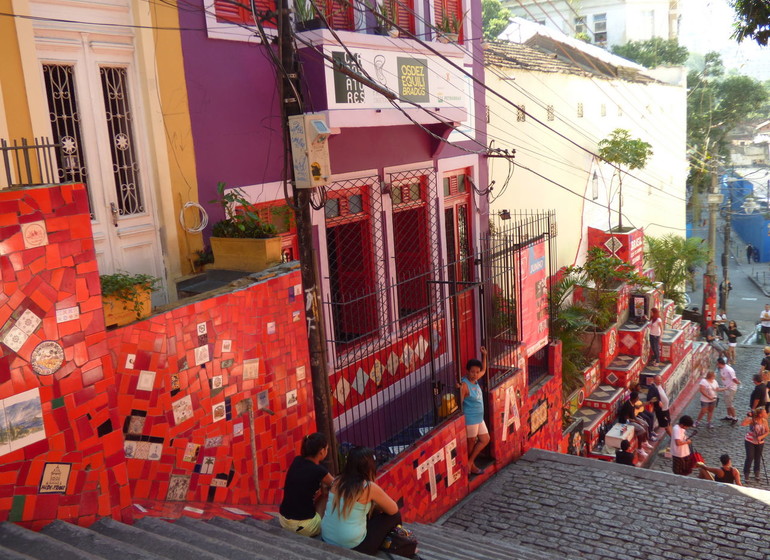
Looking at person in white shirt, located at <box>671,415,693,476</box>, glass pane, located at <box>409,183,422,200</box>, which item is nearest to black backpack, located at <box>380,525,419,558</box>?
glass pane, located at <box>409,183,422,200</box>

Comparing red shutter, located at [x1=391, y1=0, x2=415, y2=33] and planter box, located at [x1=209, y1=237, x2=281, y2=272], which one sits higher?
red shutter, located at [x1=391, y1=0, x2=415, y2=33]

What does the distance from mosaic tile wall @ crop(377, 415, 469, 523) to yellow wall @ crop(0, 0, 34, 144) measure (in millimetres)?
4729

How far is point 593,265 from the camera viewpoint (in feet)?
Result: 58.8

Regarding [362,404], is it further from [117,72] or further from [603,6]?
[603,6]

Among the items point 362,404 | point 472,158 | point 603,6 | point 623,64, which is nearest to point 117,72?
point 362,404

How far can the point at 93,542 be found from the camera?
460 centimetres

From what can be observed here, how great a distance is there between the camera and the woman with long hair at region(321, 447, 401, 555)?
18.1ft

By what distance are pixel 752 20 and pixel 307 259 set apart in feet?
20.3

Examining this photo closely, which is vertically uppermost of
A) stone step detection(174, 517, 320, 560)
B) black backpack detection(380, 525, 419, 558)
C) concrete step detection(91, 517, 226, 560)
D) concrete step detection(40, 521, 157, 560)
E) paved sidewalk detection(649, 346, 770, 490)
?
concrete step detection(40, 521, 157, 560)

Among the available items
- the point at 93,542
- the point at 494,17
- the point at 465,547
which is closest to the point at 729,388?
the point at 465,547

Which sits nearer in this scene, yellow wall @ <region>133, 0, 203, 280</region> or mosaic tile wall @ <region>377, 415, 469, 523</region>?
yellow wall @ <region>133, 0, 203, 280</region>

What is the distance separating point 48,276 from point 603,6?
151ft

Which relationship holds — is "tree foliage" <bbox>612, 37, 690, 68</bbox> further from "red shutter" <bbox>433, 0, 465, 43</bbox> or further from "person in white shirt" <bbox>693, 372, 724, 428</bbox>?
"red shutter" <bbox>433, 0, 465, 43</bbox>

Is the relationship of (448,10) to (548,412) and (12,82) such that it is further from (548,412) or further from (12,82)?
(12,82)
